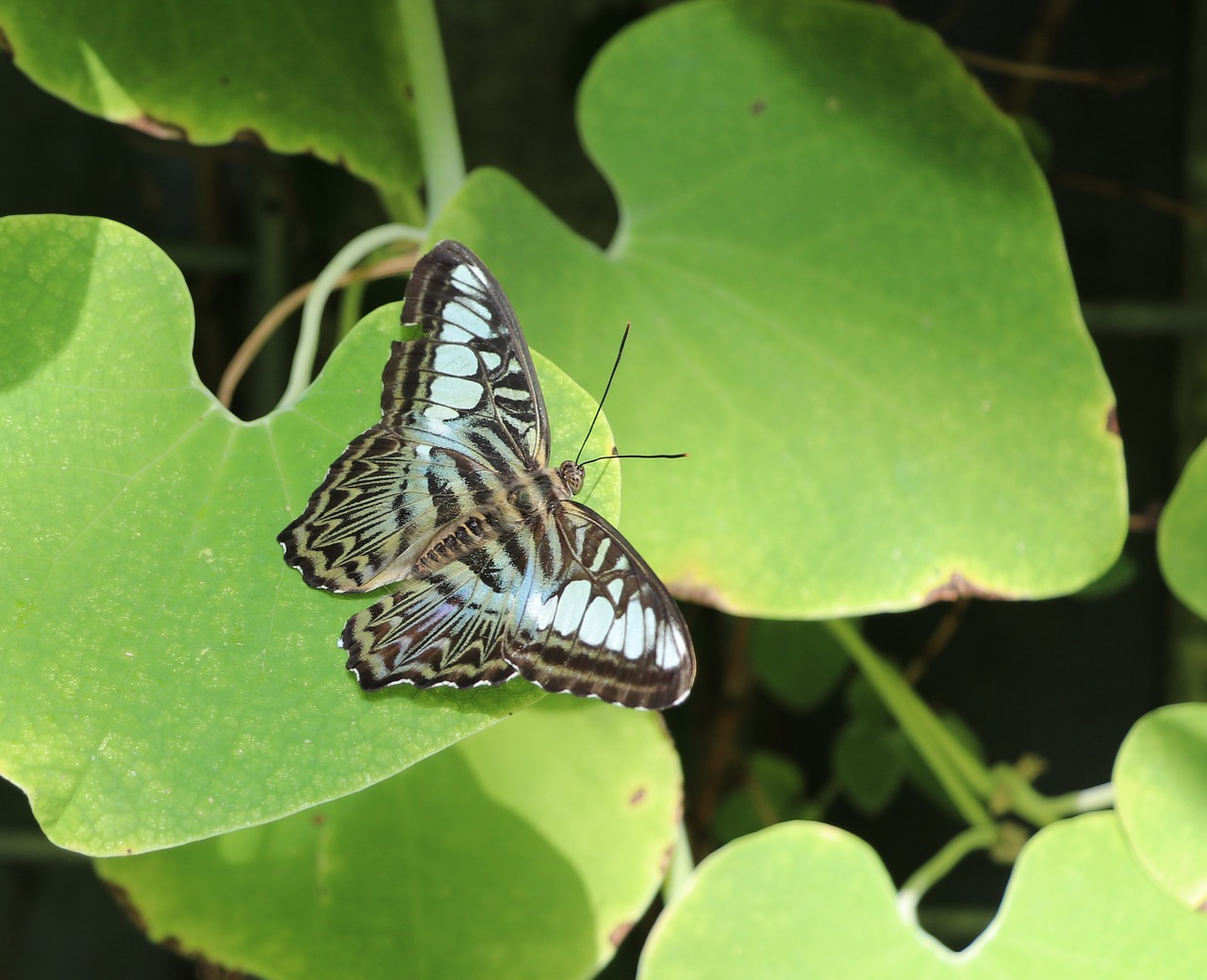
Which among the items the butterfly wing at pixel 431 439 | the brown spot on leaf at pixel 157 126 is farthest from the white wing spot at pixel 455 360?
the brown spot on leaf at pixel 157 126

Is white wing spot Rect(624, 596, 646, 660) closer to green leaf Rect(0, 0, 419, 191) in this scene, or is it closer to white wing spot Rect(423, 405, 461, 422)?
white wing spot Rect(423, 405, 461, 422)

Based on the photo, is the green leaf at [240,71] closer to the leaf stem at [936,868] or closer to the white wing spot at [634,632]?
the white wing spot at [634,632]

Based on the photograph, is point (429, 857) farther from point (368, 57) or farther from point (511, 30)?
point (511, 30)

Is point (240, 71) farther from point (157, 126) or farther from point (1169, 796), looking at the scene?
point (1169, 796)

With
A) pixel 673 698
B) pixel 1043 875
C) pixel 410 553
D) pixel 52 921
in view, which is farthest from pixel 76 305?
pixel 52 921

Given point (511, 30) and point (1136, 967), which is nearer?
point (1136, 967)

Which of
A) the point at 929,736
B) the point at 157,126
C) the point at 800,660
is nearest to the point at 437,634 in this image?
the point at 157,126
